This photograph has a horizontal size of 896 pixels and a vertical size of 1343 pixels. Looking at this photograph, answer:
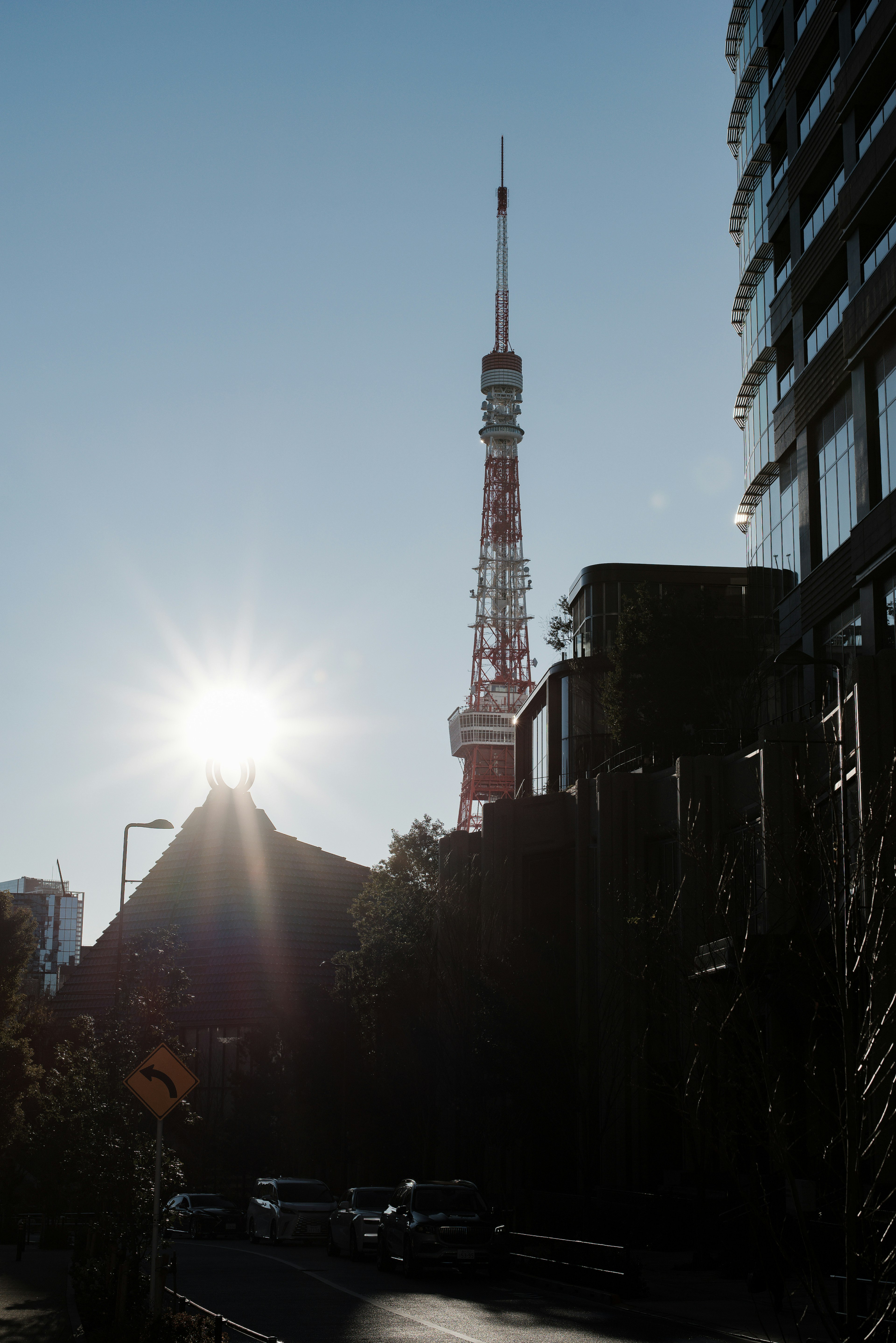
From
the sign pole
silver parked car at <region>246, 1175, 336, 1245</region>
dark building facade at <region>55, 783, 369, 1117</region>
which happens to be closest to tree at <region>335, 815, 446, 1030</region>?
silver parked car at <region>246, 1175, 336, 1245</region>

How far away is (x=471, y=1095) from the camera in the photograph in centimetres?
3466

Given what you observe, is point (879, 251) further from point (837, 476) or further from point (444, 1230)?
point (444, 1230)

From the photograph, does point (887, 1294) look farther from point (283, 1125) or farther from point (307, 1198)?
point (283, 1125)

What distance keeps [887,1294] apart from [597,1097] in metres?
26.5

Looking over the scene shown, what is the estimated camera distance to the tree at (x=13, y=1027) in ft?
153

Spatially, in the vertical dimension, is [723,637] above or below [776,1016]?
above

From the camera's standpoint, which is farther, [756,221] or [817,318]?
[756,221]

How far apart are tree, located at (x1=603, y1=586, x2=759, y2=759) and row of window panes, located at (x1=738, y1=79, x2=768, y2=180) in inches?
502

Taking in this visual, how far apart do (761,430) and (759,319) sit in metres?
3.04

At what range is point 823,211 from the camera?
33844 mm

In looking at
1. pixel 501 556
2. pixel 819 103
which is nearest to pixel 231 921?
pixel 501 556

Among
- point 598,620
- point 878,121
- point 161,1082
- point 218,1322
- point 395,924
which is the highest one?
point 878,121

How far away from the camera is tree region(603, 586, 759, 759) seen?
126 feet

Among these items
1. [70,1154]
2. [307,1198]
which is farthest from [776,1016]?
[70,1154]
